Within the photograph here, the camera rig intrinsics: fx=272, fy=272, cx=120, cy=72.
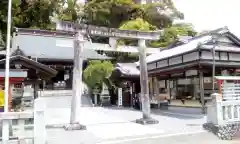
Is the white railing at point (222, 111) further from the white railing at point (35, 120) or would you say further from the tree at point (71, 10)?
the tree at point (71, 10)

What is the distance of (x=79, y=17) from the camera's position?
139 feet

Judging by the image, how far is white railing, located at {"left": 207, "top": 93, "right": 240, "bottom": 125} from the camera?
11875 mm

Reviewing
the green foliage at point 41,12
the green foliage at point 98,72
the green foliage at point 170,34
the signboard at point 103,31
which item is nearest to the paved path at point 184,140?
the signboard at point 103,31

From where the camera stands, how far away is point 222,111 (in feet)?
39.7

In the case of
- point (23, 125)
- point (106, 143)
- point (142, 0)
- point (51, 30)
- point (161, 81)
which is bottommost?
point (106, 143)

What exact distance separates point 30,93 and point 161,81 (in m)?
12.0

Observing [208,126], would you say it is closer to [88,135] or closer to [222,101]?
[222,101]

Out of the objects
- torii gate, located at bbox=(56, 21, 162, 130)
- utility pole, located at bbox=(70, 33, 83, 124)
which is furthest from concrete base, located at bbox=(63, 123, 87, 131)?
utility pole, located at bbox=(70, 33, 83, 124)

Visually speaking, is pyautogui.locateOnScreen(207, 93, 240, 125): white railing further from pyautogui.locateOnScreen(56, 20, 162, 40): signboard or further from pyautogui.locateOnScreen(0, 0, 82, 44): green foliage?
pyautogui.locateOnScreen(0, 0, 82, 44): green foliage

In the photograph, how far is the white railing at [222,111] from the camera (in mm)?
11875

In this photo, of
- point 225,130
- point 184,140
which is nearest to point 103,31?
point 184,140

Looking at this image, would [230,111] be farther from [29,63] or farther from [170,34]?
[170,34]

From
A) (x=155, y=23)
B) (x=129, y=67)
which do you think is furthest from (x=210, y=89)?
(x=155, y=23)

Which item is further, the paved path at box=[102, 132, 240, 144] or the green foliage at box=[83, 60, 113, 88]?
the green foliage at box=[83, 60, 113, 88]
